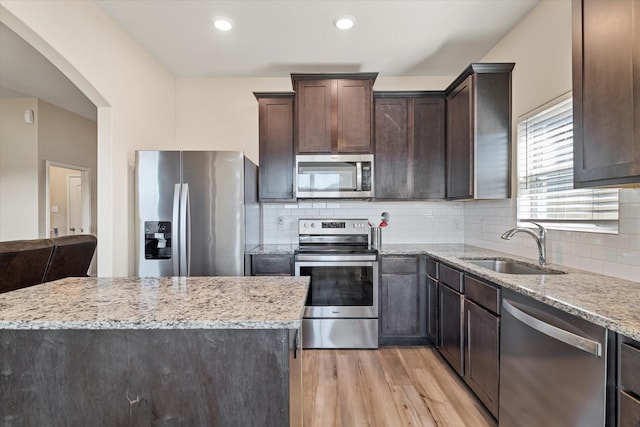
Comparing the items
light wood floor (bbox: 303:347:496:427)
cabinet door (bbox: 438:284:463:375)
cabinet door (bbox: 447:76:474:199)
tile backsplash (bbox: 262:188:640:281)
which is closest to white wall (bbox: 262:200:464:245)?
tile backsplash (bbox: 262:188:640:281)

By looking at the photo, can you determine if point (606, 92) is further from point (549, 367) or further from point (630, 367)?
point (549, 367)

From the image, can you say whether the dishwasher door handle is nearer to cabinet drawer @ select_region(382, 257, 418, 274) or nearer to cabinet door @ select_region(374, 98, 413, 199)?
cabinet drawer @ select_region(382, 257, 418, 274)

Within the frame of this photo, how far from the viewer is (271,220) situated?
141 inches

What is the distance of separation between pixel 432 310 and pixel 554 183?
4.62 ft

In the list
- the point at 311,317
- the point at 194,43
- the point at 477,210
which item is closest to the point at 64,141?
the point at 194,43

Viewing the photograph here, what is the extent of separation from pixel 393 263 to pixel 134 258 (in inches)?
90.9

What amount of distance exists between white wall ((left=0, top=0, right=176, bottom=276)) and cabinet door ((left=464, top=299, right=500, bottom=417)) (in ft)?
8.92

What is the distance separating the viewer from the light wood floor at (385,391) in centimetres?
195

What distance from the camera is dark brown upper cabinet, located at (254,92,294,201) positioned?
10.5 feet

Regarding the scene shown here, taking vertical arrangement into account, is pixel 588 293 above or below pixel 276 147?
below

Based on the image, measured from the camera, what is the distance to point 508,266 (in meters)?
2.41

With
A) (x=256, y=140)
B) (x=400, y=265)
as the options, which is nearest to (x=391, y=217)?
(x=400, y=265)

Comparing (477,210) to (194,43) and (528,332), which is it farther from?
(194,43)

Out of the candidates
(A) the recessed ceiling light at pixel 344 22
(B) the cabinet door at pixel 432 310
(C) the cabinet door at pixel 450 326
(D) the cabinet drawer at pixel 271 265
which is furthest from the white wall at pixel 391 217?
(A) the recessed ceiling light at pixel 344 22
